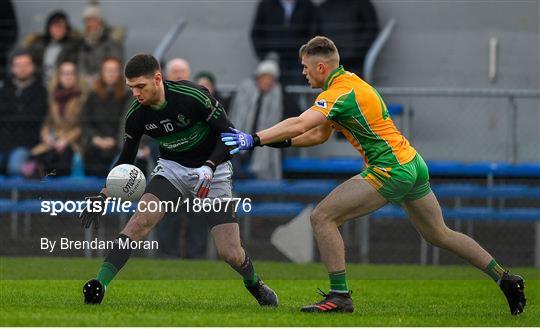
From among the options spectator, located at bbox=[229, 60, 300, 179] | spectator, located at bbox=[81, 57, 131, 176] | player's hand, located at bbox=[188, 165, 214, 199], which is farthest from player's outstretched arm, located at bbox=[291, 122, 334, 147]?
spectator, located at bbox=[81, 57, 131, 176]

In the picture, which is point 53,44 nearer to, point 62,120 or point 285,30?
point 62,120

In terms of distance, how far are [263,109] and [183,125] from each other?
632 centimetres

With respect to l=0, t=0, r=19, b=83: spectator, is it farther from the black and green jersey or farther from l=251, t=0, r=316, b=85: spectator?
the black and green jersey

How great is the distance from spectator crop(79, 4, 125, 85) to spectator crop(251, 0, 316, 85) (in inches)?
69.1

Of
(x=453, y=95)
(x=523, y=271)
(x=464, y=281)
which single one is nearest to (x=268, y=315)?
(x=464, y=281)

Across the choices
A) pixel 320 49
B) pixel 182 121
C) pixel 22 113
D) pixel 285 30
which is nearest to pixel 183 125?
pixel 182 121

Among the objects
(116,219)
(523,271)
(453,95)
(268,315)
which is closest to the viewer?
(268,315)

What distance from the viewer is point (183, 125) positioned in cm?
1039

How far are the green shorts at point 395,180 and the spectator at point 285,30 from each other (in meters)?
7.47

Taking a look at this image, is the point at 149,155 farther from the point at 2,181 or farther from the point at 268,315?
the point at 268,315

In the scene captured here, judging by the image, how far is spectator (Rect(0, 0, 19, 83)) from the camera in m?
18.3

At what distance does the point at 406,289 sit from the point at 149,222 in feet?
11.2

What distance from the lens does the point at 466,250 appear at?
34.1ft

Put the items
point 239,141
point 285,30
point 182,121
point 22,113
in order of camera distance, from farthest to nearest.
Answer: point 285,30 → point 22,113 → point 182,121 → point 239,141
